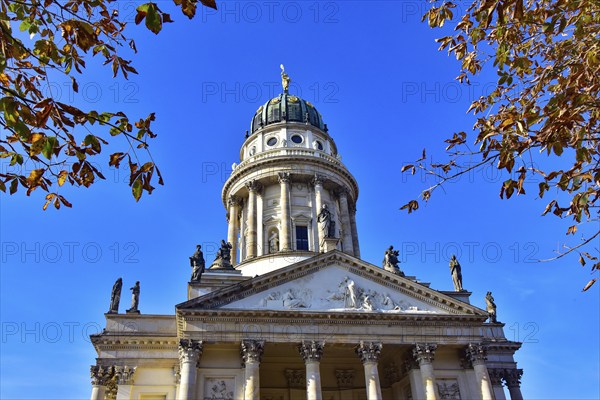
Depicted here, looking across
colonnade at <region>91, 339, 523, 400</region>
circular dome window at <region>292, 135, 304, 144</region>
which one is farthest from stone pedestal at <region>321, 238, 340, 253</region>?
circular dome window at <region>292, 135, 304, 144</region>

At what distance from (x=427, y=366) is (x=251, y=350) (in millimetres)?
9121

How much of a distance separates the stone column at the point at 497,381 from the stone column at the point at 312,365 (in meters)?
11.9

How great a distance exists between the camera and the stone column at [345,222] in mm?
42094

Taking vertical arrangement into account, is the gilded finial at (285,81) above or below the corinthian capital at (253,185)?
above

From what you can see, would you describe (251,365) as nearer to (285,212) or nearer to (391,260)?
(391,260)

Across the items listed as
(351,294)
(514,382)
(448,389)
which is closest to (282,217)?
(351,294)

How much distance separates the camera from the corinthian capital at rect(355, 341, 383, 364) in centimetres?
2648

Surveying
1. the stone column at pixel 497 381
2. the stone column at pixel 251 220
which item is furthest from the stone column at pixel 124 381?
the stone column at pixel 497 381

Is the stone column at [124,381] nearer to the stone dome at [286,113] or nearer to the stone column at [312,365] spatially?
the stone column at [312,365]

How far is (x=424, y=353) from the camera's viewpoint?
26906 millimetres

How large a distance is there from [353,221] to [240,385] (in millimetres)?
21902

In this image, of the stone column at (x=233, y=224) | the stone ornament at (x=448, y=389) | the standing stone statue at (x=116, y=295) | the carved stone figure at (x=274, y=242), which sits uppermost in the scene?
the stone column at (x=233, y=224)

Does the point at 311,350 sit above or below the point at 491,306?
below

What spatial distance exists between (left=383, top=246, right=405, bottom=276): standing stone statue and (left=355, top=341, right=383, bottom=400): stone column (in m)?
7.19
